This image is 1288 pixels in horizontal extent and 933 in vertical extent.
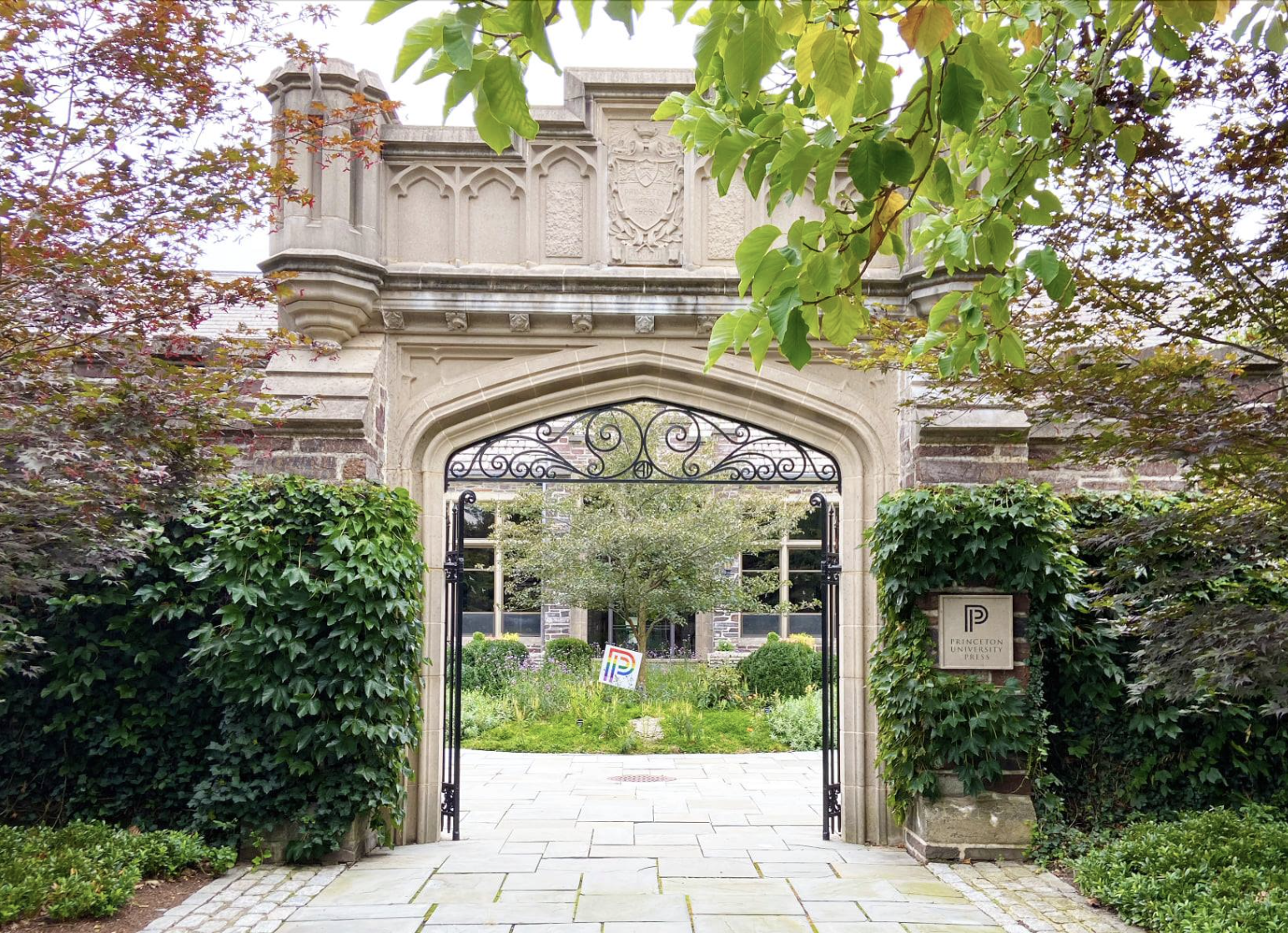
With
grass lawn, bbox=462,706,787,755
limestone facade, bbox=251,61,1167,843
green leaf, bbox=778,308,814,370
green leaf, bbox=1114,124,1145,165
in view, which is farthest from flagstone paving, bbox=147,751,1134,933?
grass lawn, bbox=462,706,787,755

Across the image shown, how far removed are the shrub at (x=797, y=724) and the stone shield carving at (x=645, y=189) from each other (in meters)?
6.60

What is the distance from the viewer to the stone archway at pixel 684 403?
646 centimetres

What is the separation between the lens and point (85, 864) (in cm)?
478

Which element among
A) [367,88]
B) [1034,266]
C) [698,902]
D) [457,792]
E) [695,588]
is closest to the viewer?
[1034,266]

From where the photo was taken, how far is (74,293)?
12.3 ft

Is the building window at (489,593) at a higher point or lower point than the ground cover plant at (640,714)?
higher

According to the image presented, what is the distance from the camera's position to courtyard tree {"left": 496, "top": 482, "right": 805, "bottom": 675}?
44.7 feet

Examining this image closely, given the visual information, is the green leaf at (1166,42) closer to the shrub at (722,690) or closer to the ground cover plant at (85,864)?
the ground cover plant at (85,864)

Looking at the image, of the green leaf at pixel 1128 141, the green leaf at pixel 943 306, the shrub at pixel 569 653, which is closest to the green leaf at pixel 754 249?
the green leaf at pixel 943 306

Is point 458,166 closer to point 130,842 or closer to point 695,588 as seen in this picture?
point 130,842

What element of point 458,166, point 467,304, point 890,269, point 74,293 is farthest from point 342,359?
point 890,269

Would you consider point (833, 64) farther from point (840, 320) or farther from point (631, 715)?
point (631, 715)

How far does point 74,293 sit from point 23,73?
2.36 ft

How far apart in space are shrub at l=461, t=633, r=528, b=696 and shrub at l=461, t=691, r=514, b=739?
2.15 ft
